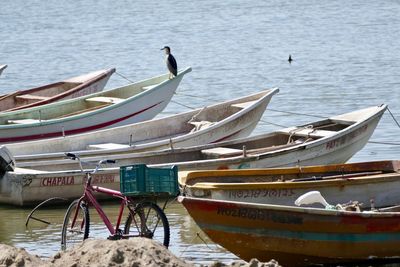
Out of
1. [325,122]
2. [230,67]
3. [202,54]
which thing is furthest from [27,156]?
[202,54]

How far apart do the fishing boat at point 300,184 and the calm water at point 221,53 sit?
0.67 metres

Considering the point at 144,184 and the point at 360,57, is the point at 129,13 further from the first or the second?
the point at 144,184

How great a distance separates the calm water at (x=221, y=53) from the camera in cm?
2256

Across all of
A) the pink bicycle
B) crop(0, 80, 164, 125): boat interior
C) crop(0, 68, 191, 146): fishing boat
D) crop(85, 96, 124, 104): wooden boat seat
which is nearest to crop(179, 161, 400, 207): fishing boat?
the pink bicycle

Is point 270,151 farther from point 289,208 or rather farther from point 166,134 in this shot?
point 289,208

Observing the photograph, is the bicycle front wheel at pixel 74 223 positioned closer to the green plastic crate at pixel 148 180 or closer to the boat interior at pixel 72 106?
the green plastic crate at pixel 148 180

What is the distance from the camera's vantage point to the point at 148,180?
1144 cm

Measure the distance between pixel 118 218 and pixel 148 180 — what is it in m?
0.62

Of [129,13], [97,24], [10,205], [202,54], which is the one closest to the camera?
[10,205]

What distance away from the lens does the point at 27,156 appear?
16.4 metres

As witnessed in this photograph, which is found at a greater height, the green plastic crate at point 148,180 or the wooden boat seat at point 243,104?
the wooden boat seat at point 243,104

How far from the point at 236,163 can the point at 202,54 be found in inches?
911

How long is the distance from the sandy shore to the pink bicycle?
154cm

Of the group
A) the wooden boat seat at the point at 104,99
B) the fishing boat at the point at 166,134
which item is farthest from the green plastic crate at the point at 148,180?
the wooden boat seat at the point at 104,99
